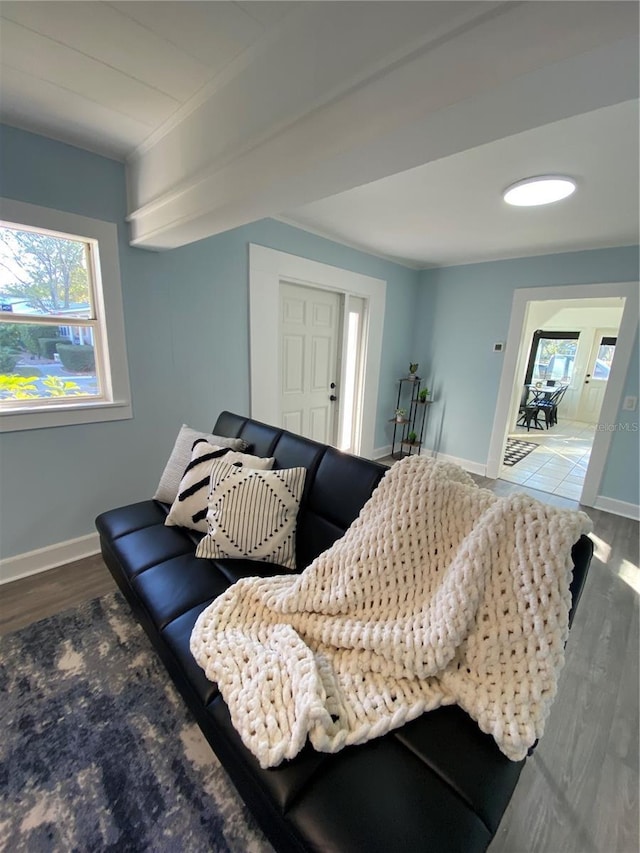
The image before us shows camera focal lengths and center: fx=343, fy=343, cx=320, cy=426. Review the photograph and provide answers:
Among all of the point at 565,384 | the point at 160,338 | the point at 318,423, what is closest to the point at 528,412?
the point at 565,384

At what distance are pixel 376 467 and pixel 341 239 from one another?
265 centimetres

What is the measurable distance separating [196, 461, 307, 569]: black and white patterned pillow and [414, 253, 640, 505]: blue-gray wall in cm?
310

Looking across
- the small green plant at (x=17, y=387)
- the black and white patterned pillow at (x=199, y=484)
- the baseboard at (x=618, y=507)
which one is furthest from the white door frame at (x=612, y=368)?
the small green plant at (x=17, y=387)

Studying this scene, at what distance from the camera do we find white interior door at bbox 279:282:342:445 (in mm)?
3117

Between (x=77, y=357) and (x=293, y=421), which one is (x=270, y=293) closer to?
(x=293, y=421)

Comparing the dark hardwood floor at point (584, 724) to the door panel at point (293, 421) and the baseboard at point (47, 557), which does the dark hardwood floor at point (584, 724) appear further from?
the door panel at point (293, 421)

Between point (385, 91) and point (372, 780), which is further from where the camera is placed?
point (385, 91)

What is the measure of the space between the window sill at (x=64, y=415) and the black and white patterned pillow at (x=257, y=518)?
116 cm

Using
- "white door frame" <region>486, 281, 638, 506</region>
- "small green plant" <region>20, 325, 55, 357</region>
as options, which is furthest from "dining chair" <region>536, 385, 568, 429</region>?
"small green plant" <region>20, 325, 55, 357</region>

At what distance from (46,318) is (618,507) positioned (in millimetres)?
4575

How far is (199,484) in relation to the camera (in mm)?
1626

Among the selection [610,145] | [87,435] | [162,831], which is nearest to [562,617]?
[162,831]

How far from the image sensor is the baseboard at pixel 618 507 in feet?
9.88

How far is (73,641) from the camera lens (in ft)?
5.14
